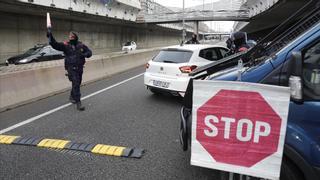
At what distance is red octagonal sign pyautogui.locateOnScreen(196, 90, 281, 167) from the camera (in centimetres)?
282

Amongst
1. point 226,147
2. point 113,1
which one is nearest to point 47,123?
point 226,147

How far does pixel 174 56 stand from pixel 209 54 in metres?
1.00

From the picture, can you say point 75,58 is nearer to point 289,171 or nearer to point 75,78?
point 75,78

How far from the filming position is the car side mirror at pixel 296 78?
2996 mm

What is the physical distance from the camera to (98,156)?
5.26 meters

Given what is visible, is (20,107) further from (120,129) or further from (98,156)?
(98,156)

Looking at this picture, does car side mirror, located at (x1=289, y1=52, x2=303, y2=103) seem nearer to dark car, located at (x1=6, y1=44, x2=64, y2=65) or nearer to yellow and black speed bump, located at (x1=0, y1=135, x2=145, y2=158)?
yellow and black speed bump, located at (x1=0, y1=135, x2=145, y2=158)

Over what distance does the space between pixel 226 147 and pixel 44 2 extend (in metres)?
26.0

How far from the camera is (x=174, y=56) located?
9.46 meters

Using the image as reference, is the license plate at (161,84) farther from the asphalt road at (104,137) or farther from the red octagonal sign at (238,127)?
the red octagonal sign at (238,127)

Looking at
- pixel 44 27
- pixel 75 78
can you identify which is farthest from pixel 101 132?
pixel 44 27

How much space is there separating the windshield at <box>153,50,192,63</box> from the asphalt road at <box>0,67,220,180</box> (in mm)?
1053

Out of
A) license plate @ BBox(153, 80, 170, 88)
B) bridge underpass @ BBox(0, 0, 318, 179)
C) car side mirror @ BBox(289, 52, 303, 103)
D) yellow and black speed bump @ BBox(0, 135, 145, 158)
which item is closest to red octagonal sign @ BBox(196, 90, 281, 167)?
car side mirror @ BBox(289, 52, 303, 103)

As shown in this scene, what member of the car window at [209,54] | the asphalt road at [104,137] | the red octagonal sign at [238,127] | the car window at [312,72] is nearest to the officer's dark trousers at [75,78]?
the asphalt road at [104,137]
